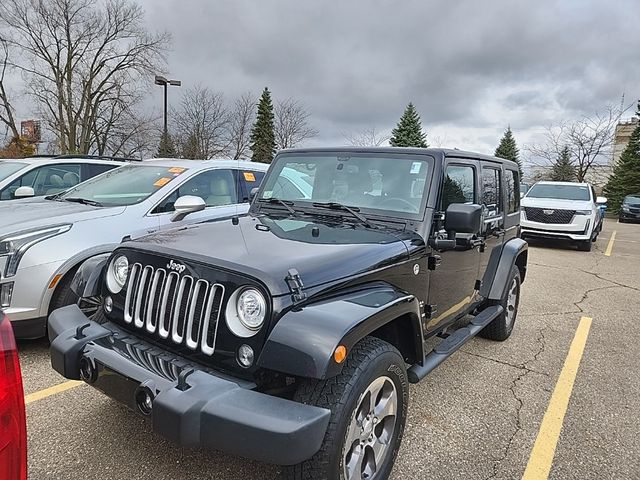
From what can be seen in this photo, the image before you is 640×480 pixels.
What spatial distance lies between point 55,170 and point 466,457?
23.4 feet

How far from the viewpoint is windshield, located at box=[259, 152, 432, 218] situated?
3.20 m

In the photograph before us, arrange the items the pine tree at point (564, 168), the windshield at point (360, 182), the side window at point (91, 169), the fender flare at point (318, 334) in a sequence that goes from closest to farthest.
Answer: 1. the fender flare at point (318, 334)
2. the windshield at point (360, 182)
3. the side window at point (91, 169)
4. the pine tree at point (564, 168)

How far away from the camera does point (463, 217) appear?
115 inches

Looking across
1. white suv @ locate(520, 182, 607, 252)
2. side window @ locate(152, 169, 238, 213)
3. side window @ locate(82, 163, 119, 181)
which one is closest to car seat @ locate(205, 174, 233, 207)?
side window @ locate(152, 169, 238, 213)

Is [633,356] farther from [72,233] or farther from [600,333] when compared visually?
[72,233]

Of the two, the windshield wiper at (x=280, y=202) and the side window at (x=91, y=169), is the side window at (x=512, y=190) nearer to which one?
the windshield wiper at (x=280, y=202)

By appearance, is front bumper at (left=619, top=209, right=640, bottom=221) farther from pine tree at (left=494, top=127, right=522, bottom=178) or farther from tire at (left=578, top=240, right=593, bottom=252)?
pine tree at (left=494, top=127, right=522, bottom=178)

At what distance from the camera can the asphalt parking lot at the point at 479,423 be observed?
2527 mm

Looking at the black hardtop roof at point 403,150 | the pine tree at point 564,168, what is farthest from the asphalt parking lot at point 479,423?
the pine tree at point 564,168

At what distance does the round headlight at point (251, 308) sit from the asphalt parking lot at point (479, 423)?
Result: 960 millimetres

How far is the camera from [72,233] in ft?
12.7

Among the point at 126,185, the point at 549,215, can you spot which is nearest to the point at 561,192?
the point at 549,215

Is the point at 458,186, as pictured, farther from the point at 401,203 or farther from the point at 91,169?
the point at 91,169

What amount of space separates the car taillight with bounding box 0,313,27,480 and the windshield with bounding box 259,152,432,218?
7.50 feet
